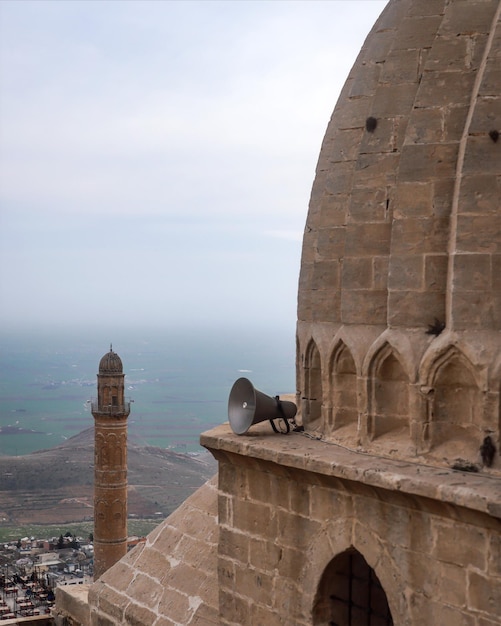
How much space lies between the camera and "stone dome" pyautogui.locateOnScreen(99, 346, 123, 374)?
21672mm

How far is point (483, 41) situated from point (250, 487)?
3.08 metres

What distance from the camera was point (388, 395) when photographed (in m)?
5.06

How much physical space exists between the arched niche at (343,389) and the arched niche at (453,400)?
660 millimetres

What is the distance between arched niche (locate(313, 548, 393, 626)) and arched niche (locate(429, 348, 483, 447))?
1065 mm

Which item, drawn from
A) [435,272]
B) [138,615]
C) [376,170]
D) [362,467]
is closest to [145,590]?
[138,615]

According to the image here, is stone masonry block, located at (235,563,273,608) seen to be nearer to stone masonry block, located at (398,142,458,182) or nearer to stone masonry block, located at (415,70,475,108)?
stone masonry block, located at (398,142,458,182)

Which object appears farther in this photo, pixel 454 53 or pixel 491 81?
pixel 454 53

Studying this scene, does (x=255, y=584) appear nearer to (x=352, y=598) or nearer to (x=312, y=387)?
(x=352, y=598)

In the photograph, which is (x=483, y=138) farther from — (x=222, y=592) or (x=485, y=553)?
(x=222, y=592)

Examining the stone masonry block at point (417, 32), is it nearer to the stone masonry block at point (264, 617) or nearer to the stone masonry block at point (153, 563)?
the stone masonry block at point (264, 617)

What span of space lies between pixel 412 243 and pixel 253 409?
5.24 ft

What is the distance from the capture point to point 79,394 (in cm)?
10881

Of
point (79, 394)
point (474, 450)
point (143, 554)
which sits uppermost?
point (474, 450)

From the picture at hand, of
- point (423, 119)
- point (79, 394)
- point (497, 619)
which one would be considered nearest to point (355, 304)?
point (423, 119)
